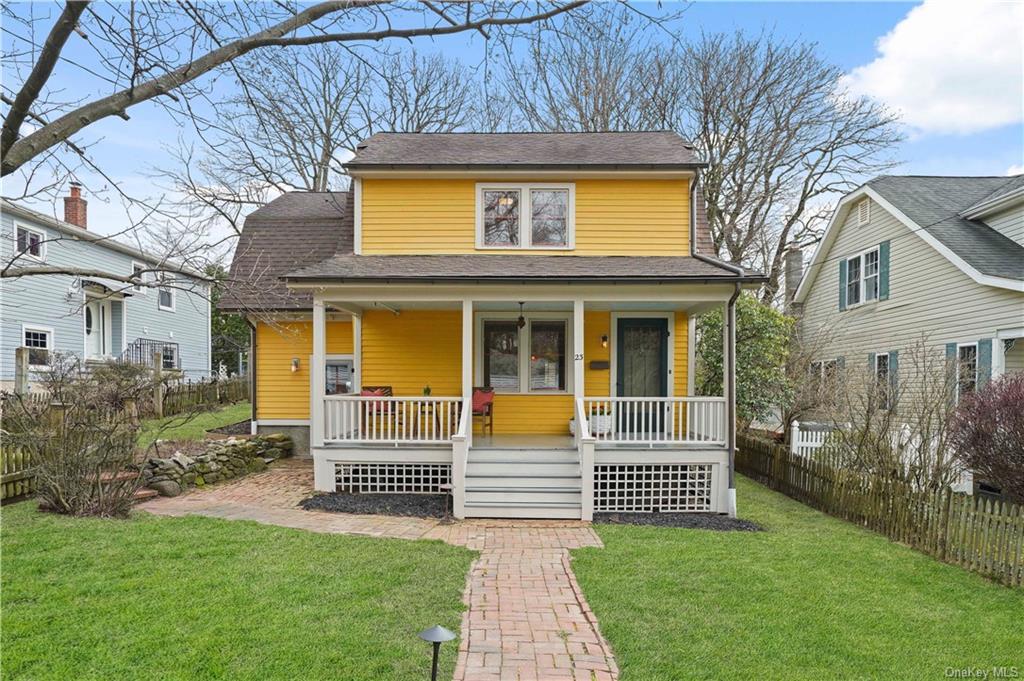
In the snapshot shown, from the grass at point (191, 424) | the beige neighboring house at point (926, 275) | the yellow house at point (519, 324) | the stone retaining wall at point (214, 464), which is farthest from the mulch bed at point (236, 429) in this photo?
the beige neighboring house at point (926, 275)

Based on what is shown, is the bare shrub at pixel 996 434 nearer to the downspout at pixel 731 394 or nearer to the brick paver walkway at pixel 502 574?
the downspout at pixel 731 394

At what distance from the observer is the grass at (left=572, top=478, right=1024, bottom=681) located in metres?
4.07

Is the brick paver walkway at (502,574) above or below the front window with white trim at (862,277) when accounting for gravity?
below

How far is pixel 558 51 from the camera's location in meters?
22.7

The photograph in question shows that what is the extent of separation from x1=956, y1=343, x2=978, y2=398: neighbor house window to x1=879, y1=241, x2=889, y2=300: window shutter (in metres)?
2.99

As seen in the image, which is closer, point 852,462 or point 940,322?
point 852,462

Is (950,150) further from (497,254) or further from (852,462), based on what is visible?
(497,254)

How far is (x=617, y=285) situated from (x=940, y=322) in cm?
931

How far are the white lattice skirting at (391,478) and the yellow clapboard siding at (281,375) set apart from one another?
171 inches

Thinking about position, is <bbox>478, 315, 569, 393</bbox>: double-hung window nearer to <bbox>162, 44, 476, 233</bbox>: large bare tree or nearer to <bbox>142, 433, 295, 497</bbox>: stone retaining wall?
<bbox>142, 433, 295, 497</bbox>: stone retaining wall

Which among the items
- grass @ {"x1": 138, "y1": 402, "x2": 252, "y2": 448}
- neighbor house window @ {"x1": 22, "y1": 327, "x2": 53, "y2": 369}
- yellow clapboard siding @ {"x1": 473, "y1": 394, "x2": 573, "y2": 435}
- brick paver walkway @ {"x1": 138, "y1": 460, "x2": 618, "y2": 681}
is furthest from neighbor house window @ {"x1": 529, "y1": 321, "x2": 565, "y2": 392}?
neighbor house window @ {"x1": 22, "y1": 327, "x2": 53, "y2": 369}

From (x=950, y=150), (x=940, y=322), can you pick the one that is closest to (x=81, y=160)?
(x=940, y=322)

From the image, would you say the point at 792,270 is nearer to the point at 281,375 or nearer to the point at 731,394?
the point at 731,394

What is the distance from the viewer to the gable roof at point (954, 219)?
40.3 ft
